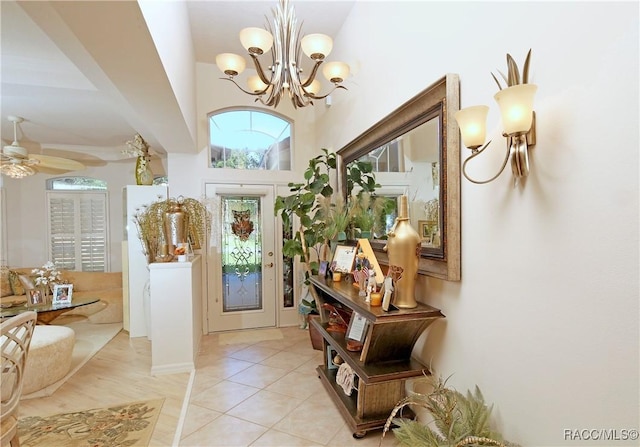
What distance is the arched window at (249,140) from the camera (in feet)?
14.8

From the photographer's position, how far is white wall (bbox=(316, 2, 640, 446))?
1.01 metres

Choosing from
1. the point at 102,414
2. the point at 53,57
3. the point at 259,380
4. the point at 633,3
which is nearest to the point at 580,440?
the point at 633,3

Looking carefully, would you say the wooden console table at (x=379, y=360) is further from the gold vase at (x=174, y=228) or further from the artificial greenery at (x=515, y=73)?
the gold vase at (x=174, y=228)

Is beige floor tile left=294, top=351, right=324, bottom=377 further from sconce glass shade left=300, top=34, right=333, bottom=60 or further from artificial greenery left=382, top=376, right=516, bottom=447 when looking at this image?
sconce glass shade left=300, top=34, right=333, bottom=60

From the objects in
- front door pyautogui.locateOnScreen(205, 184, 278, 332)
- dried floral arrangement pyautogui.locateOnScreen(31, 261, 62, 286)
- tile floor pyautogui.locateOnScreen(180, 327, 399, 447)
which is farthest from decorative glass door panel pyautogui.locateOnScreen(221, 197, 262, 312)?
dried floral arrangement pyautogui.locateOnScreen(31, 261, 62, 286)

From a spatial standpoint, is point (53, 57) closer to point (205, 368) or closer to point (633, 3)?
point (205, 368)

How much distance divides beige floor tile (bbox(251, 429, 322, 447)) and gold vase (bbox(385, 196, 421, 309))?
3.75ft

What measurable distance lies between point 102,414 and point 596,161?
3.49 meters

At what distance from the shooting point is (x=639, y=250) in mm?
967

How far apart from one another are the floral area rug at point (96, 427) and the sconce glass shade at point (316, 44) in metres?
2.98

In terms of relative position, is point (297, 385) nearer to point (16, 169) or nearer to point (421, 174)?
point (421, 174)

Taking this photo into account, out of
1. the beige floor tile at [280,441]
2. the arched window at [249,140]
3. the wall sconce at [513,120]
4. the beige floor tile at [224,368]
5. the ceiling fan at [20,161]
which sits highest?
the arched window at [249,140]

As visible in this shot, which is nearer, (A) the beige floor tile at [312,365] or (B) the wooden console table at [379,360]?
(B) the wooden console table at [379,360]

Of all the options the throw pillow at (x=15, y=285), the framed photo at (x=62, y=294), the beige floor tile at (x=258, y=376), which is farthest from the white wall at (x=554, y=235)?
the throw pillow at (x=15, y=285)
